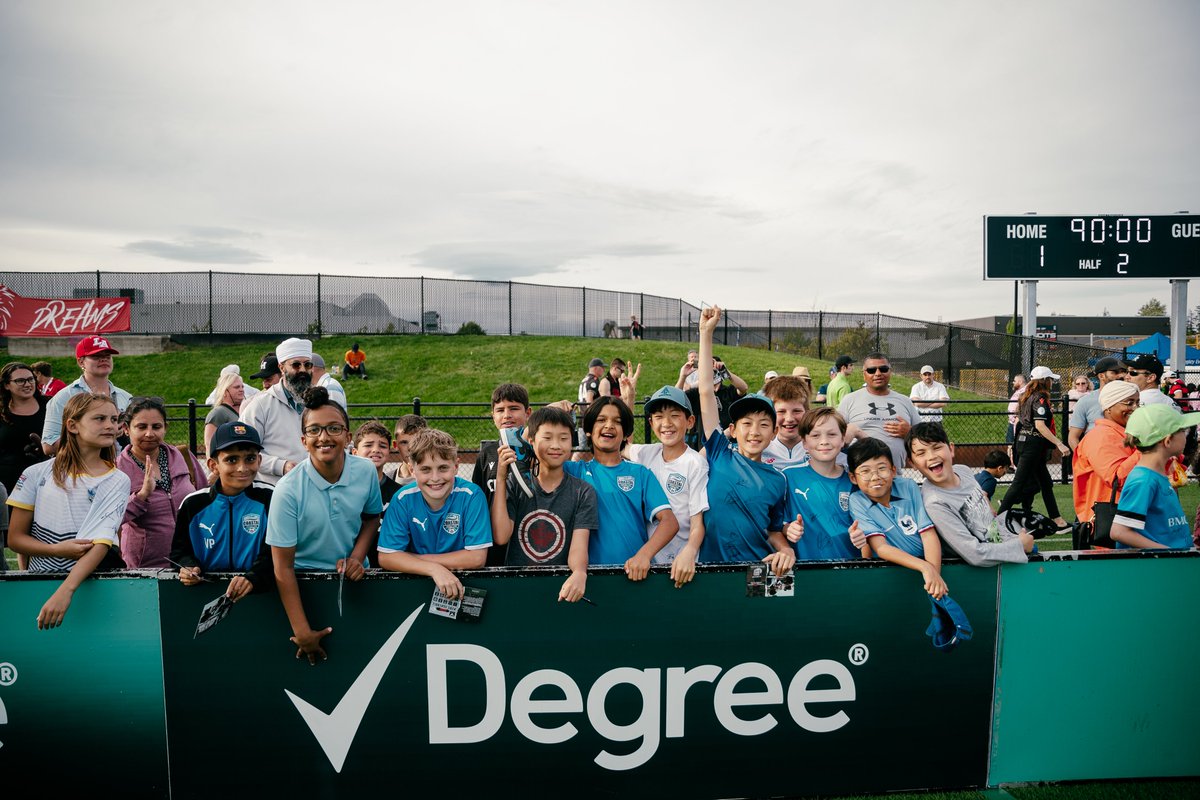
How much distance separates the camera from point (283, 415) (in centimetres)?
512

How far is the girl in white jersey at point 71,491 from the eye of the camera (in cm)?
342

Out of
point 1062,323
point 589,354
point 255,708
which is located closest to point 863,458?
point 255,708

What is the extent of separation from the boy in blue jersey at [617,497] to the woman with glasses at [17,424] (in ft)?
16.7

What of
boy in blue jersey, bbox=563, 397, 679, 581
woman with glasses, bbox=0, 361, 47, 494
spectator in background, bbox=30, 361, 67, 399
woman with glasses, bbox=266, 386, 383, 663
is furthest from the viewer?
spectator in background, bbox=30, 361, 67, 399

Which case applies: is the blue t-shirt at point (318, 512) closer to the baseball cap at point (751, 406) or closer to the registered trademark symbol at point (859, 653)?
the baseball cap at point (751, 406)

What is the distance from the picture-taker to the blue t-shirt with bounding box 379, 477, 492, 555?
3.14 m

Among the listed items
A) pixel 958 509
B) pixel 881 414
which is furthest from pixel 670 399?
pixel 881 414

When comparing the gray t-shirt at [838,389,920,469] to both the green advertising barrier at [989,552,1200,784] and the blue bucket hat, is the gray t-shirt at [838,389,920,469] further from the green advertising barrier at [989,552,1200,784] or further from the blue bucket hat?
the blue bucket hat

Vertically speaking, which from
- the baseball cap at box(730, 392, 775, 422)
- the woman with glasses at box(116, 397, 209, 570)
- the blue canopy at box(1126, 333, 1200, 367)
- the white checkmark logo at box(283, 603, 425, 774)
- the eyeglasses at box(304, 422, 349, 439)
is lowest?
the white checkmark logo at box(283, 603, 425, 774)

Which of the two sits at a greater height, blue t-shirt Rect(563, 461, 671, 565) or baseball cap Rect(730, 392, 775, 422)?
baseball cap Rect(730, 392, 775, 422)

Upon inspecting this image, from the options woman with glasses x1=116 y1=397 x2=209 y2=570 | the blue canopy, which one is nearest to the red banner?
woman with glasses x1=116 y1=397 x2=209 y2=570

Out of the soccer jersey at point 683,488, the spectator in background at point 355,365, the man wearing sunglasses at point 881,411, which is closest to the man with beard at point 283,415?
the soccer jersey at point 683,488

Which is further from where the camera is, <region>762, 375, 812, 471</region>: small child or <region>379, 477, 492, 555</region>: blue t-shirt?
<region>762, 375, 812, 471</region>: small child

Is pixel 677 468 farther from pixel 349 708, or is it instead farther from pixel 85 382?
pixel 85 382
